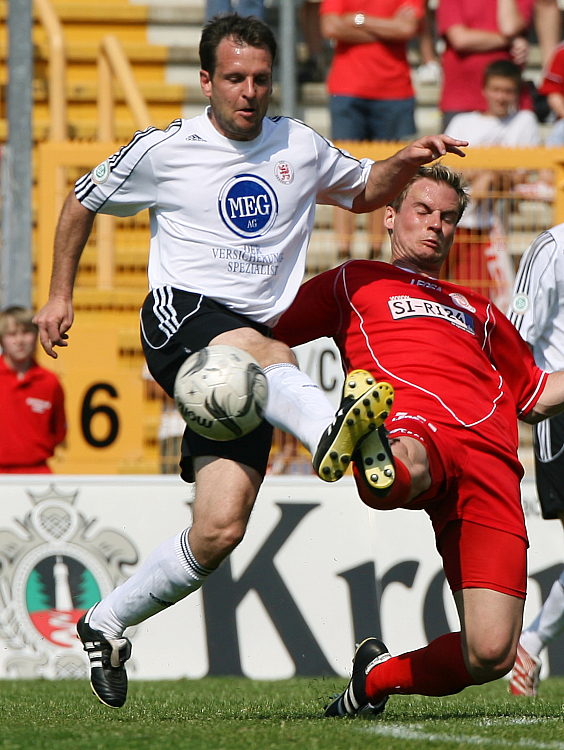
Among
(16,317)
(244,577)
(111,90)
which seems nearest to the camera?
(244,577)

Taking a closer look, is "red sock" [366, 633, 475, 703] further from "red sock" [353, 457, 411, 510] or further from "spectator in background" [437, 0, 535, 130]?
"spectator in background" [437, 0, 535, 130]

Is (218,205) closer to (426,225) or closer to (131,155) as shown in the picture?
(131,155)

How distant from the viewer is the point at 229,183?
5508 mm

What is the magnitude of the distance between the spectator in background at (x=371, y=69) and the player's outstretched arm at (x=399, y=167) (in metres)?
5.55

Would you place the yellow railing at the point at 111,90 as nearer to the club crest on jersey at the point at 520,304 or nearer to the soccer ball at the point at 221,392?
the club crest on jersey at the point at 520,304

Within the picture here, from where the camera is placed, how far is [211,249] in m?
5.45

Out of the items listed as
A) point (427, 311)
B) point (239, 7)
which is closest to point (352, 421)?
point (427, 311)

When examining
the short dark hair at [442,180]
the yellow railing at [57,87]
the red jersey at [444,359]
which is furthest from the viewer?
the yellow railing at [57,87]

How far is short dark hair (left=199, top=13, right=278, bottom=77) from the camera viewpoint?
18.2 feet

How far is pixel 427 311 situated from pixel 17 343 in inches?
187

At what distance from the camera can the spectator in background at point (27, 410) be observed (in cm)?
942

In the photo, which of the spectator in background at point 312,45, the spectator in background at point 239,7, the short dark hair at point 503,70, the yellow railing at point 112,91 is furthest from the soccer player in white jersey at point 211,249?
the spectator in background at point 312,45

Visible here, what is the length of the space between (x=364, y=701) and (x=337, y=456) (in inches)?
53.2

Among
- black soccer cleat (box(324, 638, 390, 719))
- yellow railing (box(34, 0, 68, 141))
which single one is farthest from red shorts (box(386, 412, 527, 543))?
yellow railing (box(34, 0, 68, 141))
